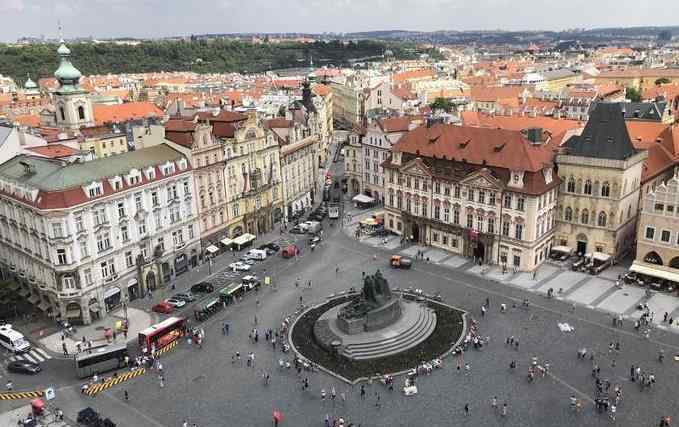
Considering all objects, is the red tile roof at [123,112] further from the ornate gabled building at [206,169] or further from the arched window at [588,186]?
the arched window at [588,186]

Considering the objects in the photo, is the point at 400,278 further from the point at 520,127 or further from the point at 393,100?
the point at 393,100

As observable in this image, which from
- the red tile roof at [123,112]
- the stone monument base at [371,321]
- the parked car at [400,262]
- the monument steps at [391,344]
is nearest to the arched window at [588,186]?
the parked car at [400,262]

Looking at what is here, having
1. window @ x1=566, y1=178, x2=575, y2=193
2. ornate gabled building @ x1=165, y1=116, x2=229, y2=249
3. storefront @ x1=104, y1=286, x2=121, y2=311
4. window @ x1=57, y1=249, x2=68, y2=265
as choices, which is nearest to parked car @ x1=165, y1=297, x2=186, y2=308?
storefront @ x1=104, y1=286, x2=121, y2=311

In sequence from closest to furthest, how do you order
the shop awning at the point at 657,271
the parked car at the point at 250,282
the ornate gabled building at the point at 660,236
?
1. the shop awning at the point at 657,271
2. the ornate gabled building at the point at 660,236
3. the parked car at the point at 250,282

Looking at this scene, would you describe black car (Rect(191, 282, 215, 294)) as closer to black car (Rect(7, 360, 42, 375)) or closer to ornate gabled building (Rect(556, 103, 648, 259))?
black car (Rect(7, 360, 42, 375))

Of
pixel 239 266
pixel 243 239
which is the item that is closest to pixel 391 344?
pixel 239 266

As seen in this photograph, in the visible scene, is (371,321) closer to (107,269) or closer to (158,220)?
(107,269)

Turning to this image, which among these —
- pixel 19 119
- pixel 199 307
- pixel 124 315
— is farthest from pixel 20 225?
pixel 19 119
